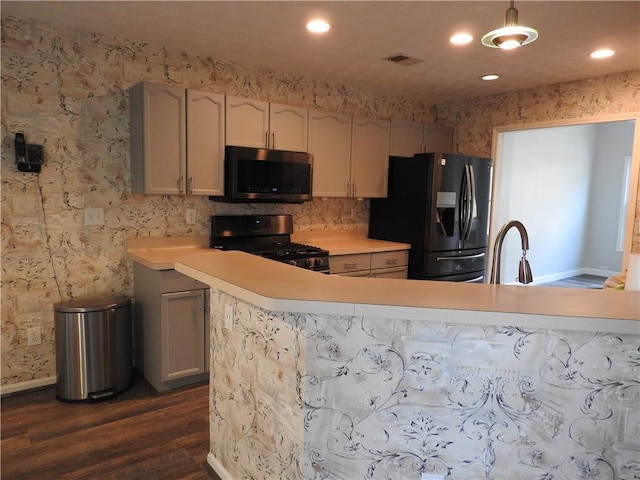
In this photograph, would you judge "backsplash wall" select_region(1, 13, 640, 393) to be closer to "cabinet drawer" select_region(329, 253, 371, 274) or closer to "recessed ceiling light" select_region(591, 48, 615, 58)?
"recessed ceiling light" select_region(591, 48, 615, 58)

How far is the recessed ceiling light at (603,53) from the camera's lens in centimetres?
308

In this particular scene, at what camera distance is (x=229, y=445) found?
196cm

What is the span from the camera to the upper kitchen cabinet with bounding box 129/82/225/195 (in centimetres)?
299

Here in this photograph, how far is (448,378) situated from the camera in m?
1.35

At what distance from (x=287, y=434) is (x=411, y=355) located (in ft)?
1.78

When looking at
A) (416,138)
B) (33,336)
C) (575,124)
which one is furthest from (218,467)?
(575,124)

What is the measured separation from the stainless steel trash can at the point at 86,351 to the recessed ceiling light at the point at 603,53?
149 inches

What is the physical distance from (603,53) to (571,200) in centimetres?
473

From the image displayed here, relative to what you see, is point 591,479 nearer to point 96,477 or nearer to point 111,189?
point 96,477

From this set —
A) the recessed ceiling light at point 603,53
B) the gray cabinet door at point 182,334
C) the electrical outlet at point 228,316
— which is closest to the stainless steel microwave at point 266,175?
the gray cabinet door at point 182,334

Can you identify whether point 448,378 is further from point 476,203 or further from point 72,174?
point 476,203

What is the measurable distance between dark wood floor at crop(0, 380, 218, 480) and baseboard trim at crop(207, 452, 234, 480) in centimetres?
4

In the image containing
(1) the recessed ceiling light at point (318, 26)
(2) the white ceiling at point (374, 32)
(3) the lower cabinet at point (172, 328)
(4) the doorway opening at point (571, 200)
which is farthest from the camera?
(4) the doorway opening at point (571, 200)

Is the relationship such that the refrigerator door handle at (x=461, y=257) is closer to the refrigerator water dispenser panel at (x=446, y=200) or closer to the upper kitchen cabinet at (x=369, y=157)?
the refrigerator water dispenser panel at (x=446, y=200)
